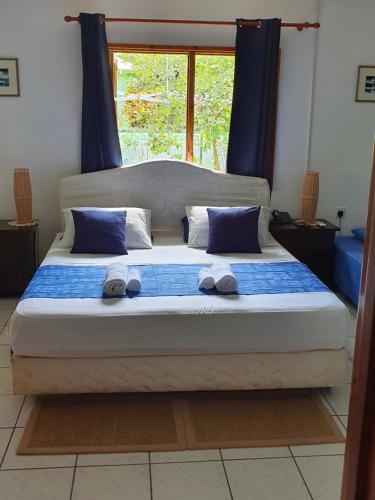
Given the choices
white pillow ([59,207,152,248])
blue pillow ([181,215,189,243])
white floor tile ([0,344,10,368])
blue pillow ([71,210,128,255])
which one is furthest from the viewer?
blue pillow ([181,215,189,243])

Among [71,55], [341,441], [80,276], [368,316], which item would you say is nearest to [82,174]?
[71,55]

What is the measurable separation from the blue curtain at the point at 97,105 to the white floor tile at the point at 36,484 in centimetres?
271

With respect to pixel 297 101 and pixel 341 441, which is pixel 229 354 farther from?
pixel 297 101

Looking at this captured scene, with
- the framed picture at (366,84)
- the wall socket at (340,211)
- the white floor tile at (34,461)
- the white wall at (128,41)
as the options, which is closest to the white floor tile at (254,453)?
the white floor tile at (34,461)

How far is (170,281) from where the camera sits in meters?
3.35

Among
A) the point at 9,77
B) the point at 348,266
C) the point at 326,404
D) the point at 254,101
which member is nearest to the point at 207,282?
the point at 326,404

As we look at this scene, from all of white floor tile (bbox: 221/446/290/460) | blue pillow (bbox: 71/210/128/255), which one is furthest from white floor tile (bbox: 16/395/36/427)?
blue pillow (bbox: 71/210/128/255)

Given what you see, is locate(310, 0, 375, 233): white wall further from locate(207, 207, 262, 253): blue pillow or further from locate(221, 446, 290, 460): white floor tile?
locate(221, 446, 290, 460): white floor tile

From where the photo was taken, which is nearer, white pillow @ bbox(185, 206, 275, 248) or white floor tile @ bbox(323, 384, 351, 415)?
white floor tile @ bbox(323, 384, 351, 415)

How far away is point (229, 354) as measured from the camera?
2.96 metres

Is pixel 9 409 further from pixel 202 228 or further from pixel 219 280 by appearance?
pixel 202 228

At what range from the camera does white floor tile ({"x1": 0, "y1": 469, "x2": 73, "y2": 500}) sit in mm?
2307

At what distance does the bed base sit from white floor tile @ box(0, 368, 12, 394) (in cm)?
22

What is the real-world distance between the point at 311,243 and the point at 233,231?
0.90 metres
